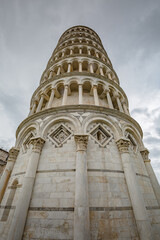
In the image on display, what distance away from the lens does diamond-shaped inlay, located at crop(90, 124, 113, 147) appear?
6233mm

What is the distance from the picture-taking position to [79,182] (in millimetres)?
4426

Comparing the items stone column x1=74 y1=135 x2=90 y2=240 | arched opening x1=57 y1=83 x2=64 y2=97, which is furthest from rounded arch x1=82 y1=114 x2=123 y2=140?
arched opening x1=57 y1=83 x2=64 y2=97

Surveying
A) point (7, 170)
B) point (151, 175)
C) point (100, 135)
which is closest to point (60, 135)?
point (100, 135)

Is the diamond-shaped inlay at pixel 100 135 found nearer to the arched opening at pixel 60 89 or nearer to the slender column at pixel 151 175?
the slender column at pixel 151 175

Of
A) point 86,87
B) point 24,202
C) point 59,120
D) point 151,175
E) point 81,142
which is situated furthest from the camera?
point 86,87

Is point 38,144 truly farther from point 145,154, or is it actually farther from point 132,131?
point 145,154

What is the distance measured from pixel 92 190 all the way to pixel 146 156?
4970mm

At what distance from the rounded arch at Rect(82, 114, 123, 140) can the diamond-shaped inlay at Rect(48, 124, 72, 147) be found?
1.08 m

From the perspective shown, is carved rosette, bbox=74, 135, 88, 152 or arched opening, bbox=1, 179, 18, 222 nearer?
arched opening, bbox=1, 179, 18, 222

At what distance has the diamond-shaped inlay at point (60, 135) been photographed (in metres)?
6.16

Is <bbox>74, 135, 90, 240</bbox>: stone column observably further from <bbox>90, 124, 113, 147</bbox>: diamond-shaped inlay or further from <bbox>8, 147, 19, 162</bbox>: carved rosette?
<bbox>8, 147, 19, 162</bbox>: carved rosette

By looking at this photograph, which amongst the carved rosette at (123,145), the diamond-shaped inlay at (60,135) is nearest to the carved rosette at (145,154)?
the carved rosette at (123,145)

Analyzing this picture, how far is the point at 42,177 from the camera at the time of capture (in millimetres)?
5051

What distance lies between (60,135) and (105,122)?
2874 mm
